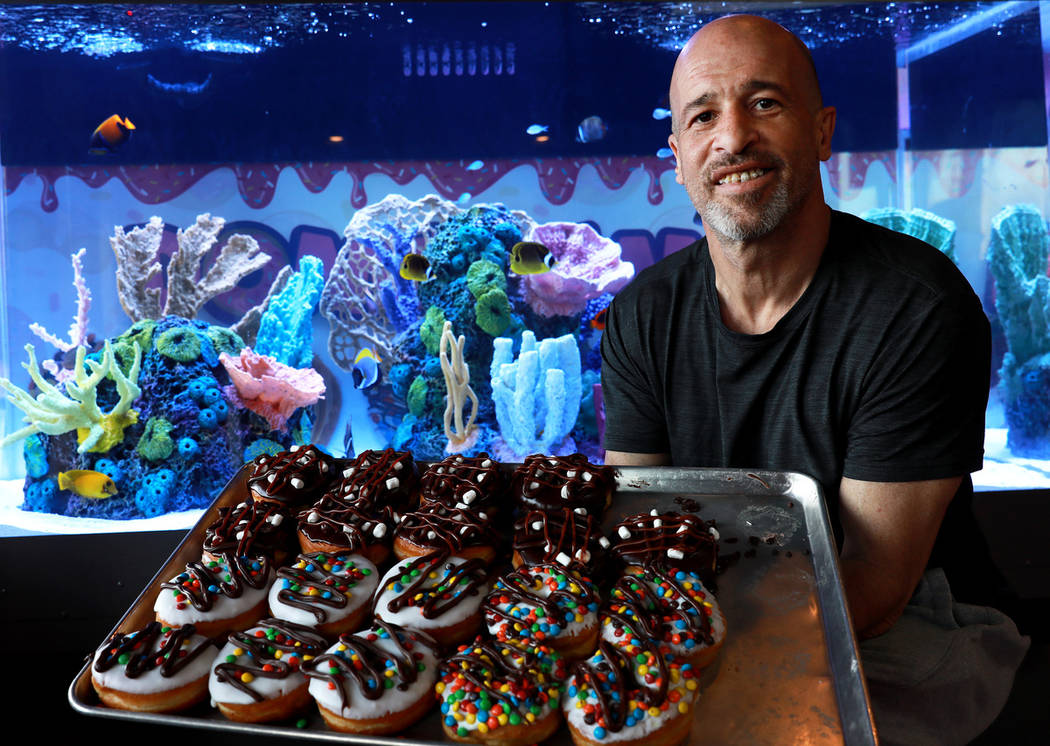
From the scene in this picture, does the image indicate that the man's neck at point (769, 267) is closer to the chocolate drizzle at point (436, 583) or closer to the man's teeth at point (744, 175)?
the man's teeth at point (744, 175)

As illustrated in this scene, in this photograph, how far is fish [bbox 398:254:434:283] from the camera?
3.82 metres

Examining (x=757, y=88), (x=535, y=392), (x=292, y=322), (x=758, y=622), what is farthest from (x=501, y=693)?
(x=292, y=322)

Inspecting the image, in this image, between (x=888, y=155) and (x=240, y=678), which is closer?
(x=240, y=678)

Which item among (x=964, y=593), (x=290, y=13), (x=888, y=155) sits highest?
(x=290, y=13)

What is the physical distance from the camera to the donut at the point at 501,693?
3.90ft

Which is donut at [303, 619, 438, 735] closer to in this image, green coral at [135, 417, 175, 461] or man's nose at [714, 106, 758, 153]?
man's nose at [714, 106, 758, 153]

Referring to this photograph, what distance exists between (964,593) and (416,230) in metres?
2.78

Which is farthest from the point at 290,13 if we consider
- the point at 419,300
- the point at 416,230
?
the point at 419,300

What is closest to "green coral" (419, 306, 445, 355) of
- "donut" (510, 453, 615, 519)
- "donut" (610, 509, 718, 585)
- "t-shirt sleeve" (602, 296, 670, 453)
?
"t-shirt sleeve" (602, 296, 670, 453)

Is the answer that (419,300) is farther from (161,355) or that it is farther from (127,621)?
(127,621)

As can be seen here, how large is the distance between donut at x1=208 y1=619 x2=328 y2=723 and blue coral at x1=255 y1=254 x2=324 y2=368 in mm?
2493

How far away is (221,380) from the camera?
144 inches

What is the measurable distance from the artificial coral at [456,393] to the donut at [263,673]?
2381 millimetres

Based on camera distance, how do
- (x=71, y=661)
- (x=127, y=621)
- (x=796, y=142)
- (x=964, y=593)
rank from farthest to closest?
(x=71, y=661) → (x=964, y=593) → (x=796, y=142) → (x=127, y=621)
